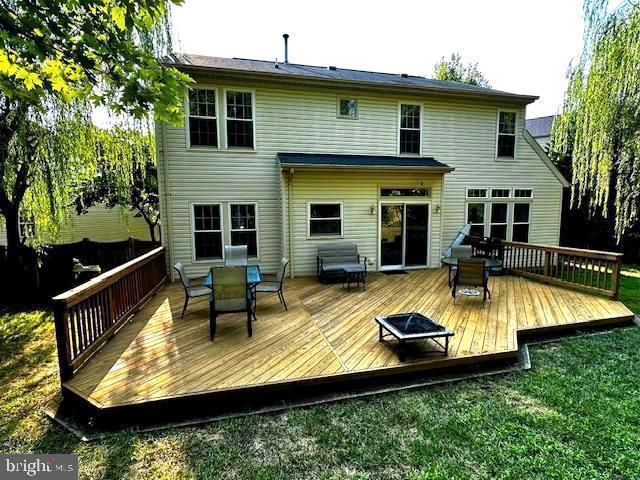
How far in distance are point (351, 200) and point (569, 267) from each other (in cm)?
595

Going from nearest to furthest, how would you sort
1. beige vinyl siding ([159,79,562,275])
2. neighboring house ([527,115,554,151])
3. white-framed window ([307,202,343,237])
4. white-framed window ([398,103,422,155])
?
beige vinyl siding ([159,79,562,275]) < white-framed window ([307,202,343,237]) < white-framed window ([398,103,422,155]) < neighboring house ([527,115,554,151])

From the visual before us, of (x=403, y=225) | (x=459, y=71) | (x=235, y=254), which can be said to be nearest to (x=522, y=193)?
(x=403, y=225)

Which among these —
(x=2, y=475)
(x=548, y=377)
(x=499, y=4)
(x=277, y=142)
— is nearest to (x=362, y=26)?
(x=499, y=4)

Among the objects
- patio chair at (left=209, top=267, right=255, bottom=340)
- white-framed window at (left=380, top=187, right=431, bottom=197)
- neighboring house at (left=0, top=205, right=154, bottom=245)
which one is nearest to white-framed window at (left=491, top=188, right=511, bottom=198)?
white-framed window at (left=380, top=187, right=431, bottom=197)

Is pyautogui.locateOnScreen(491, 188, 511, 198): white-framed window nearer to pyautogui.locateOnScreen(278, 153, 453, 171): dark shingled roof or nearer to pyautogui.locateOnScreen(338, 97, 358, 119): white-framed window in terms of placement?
pyautogui.locateOnScreen(278, 153, 453, 171): dark shingled roof

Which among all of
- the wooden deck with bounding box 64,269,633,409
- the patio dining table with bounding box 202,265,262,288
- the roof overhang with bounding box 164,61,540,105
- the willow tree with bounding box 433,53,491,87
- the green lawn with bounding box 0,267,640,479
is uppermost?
the willow tree with bounding box 433,53,491,87

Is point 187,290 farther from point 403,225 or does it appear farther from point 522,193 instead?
point 522,193

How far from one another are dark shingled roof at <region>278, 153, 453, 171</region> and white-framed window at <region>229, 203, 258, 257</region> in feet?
5.28

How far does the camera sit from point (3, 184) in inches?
225

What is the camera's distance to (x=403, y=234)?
364 inches

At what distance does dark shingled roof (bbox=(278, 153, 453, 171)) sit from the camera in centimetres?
803

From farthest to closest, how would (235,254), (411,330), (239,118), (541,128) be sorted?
(541,128) < (239,118) < (235,254) < (411,330)

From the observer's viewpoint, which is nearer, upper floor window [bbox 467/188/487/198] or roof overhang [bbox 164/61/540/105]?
roof overhang [bbox 164/61/540/105]

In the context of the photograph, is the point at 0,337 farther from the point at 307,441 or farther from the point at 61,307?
the point at 307,441
